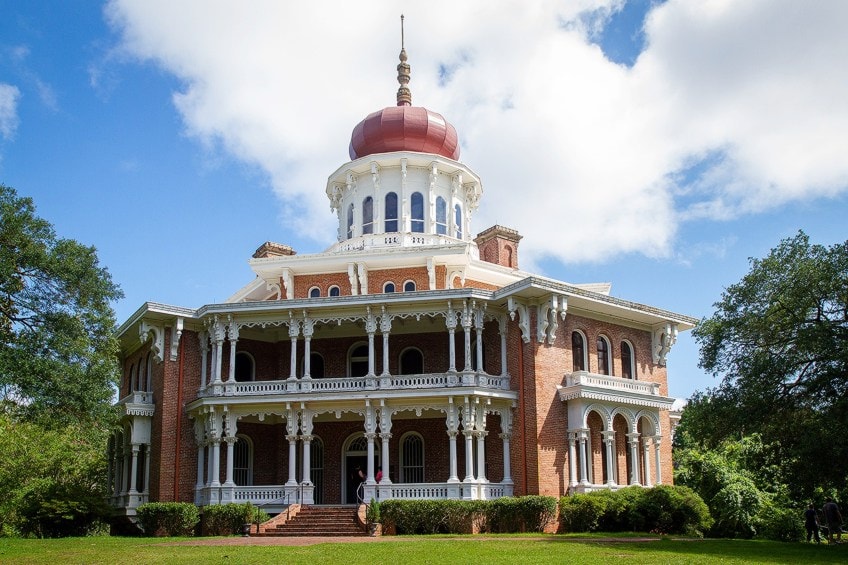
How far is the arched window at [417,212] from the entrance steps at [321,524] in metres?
14.1

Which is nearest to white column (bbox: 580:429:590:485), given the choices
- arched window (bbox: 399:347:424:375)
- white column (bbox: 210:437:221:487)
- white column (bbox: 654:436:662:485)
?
white column (bbox: 654:436:662:485)

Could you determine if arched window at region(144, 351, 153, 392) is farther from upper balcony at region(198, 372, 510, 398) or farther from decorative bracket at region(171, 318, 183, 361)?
upper balcony at region(198, 372, 510, 398)

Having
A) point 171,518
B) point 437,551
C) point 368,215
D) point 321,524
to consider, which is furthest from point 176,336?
point 437,551

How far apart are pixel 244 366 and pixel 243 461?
377cm

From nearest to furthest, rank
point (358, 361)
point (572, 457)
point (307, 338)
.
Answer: point (572, 457), point (307, 338), point (358, 361)

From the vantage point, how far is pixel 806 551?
22.9 metres

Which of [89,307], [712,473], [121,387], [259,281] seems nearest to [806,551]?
[712,473]

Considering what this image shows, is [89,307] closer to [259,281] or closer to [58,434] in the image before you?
[259,281]

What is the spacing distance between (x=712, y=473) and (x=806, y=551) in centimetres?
1688

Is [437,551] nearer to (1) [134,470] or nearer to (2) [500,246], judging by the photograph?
(1) [134,470]

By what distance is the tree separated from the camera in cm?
2767

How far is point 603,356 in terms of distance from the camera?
35125mm

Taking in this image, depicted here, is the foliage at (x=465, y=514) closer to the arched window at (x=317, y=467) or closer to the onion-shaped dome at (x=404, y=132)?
the arched window at (x=317, y=467)

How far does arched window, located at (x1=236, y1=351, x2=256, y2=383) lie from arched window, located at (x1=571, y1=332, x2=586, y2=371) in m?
12.7
